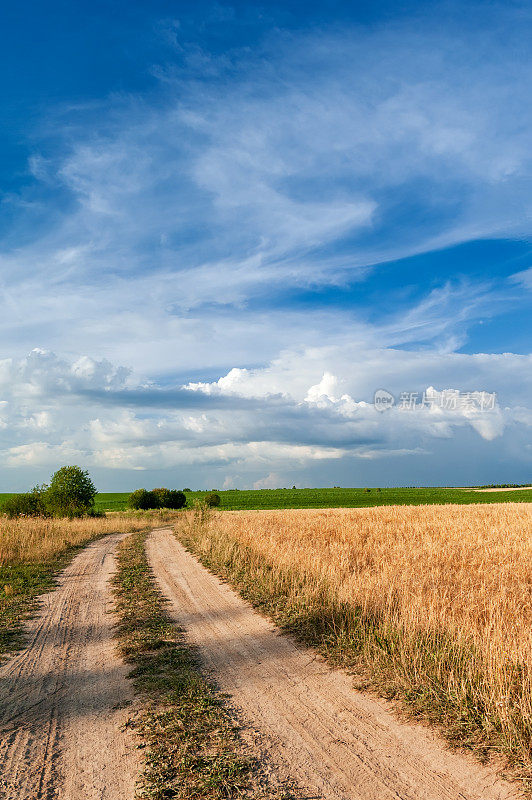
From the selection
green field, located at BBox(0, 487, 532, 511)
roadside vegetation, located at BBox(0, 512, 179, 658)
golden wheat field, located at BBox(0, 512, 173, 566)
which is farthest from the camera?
green field, located at BBox(0, 487, 532, 511)

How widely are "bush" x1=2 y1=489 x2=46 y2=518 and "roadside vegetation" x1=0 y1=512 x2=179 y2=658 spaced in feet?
40.9

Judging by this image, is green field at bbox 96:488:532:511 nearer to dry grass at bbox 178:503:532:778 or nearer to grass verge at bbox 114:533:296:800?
dry grass at bbox 178:503:532:778

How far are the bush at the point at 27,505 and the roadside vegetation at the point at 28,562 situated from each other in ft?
40.9

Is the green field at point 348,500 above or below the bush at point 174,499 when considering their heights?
below

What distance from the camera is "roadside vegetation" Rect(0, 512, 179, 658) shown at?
33.5 ft

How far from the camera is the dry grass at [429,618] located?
5.20 m

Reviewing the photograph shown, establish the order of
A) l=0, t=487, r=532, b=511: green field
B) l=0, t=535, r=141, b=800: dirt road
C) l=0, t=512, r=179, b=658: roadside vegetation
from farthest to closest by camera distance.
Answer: l=0, t=487, r=532, b=511: green field → l=0, t=512, r=179, b=658: roadside vegetation → l=0, t=535, r=141, b=800: dirt road

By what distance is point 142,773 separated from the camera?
4453mm

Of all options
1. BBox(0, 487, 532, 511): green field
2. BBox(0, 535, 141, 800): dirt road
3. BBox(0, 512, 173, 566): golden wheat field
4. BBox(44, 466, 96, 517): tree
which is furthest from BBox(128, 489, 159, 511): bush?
BBox(0, 535, 141, 800): dirt road

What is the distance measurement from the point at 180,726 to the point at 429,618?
3809mm

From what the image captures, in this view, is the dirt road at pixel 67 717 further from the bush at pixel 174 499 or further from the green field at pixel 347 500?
the bush at pixel 174 499

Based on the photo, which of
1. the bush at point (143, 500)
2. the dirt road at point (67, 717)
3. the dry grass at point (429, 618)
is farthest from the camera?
the bush at point (143, 500)

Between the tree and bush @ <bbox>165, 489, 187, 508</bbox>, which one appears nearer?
the tree

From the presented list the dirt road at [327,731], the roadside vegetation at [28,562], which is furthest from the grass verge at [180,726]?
the roadside vegetation at [28,562]
